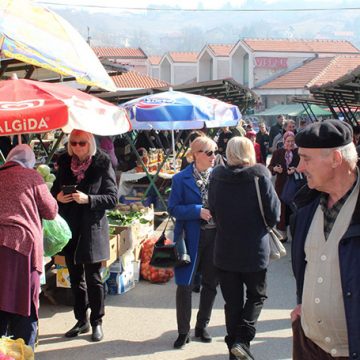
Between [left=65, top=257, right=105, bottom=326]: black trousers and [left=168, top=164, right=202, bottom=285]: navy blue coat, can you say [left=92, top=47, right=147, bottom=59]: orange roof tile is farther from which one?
[left=168, top=164, right=202, bottom=285]: navy blue coat

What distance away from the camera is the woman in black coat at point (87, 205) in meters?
4.61

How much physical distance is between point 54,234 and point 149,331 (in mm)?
1469

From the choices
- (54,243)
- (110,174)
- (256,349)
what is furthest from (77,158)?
(256,349)

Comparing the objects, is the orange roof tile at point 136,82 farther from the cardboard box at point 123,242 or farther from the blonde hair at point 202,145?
the blonde hair at point 202,145

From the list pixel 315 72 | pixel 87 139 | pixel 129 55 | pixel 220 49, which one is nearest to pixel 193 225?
pixel 87 139

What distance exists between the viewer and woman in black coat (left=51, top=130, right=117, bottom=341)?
15.1 feet

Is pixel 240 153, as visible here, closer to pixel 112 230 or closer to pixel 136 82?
pixel 112 230

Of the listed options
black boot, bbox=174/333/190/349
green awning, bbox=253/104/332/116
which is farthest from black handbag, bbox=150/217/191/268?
green awning, bbox=253/104/332/116

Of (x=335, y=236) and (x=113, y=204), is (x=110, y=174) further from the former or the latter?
(x=335, y=236)

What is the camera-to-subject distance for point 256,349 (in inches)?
183

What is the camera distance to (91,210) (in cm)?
463

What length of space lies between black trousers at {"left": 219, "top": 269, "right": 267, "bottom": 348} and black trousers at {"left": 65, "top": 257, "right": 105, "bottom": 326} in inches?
45.0

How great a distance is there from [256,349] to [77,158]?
7.20 feet

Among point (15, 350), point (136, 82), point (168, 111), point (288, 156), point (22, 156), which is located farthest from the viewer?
point (136, 82)
